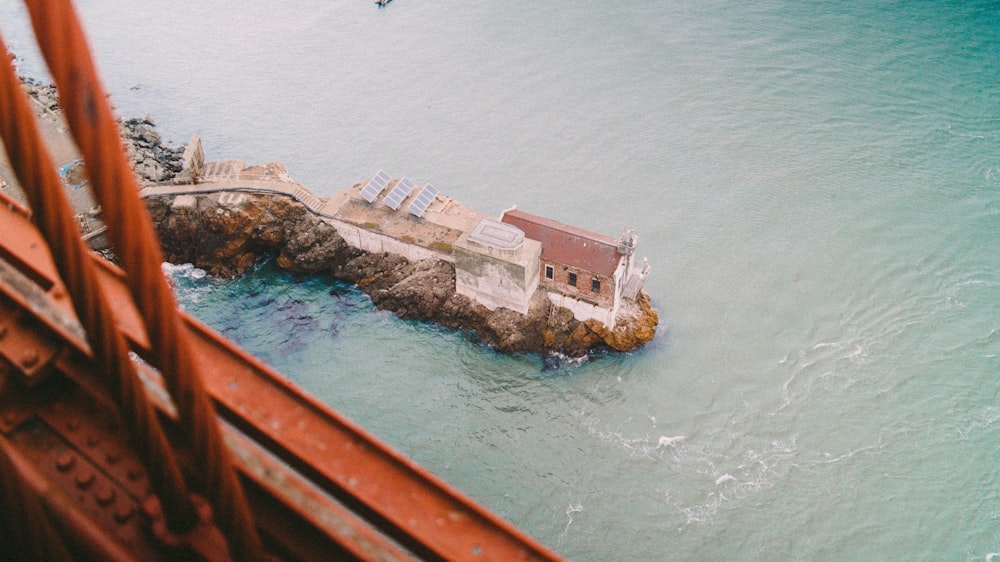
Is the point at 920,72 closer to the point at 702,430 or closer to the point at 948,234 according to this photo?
the point at 948,234

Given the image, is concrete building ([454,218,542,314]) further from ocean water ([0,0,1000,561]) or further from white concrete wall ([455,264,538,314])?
ocean water ([0,0,1000,561])

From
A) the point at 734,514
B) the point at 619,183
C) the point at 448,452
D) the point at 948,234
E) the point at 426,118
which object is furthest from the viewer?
the point at 426,118

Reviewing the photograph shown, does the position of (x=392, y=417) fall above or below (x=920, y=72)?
below

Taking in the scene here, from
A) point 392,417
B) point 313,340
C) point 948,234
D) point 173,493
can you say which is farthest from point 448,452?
point 948,234

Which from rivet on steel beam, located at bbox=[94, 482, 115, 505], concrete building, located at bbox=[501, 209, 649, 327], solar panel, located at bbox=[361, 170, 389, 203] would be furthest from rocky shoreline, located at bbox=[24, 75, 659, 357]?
rivet on steel beam, located at bbox=[94, 482, 115, 505]

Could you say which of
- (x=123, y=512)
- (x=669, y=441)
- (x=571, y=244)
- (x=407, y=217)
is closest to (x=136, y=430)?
(x=123, y=512)

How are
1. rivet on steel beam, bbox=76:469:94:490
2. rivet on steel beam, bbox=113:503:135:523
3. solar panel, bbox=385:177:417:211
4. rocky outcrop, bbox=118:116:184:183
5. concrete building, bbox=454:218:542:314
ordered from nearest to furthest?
1. rivet on steel beam, bbox=113:503:135:523
2. rivet on steel beam, bbox=76:469:94:490
3. concrete building, bbox=454:218:542:314
4. solar panel, bbox=385:177:417:211
5. rocky outcrop, bbox=118:116:184:183
